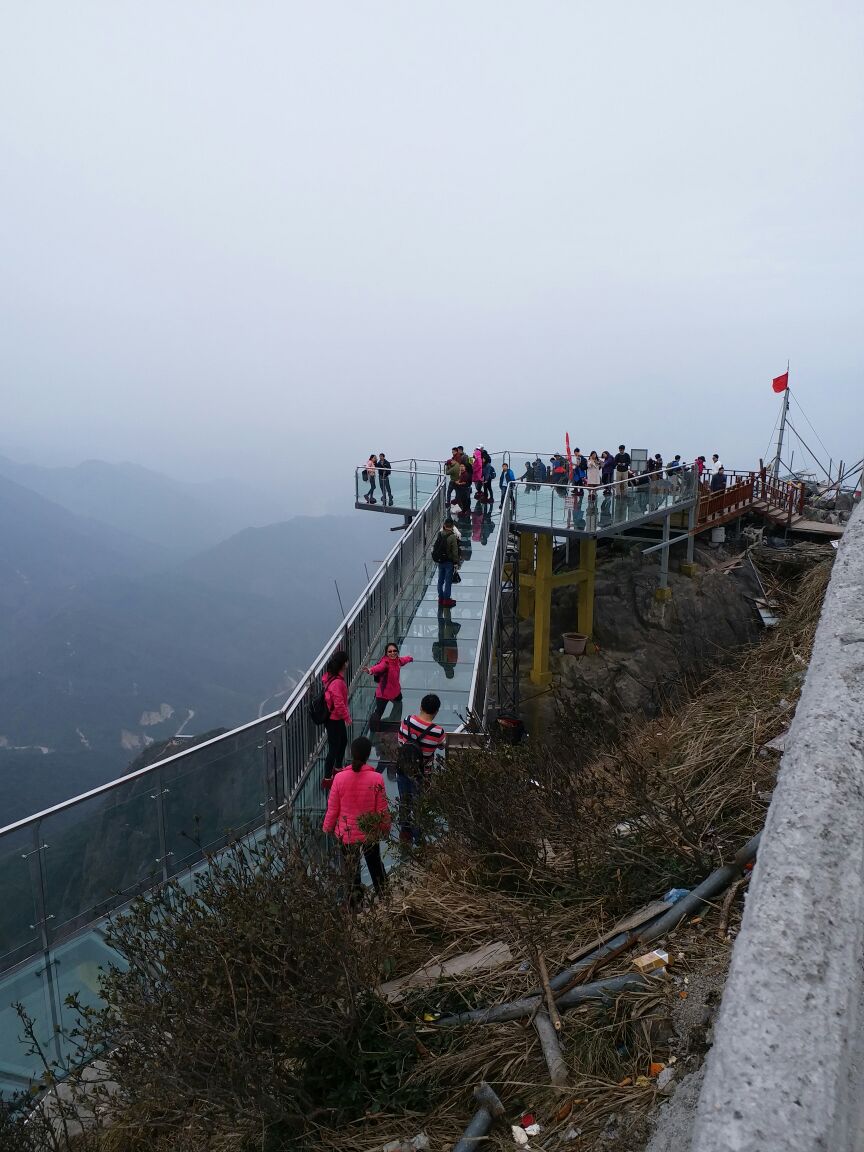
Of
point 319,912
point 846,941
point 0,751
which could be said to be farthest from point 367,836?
point 0,751

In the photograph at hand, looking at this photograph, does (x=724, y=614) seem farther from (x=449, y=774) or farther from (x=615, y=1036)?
(x=615, y=1036)

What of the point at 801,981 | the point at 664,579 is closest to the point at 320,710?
the point at 801,981

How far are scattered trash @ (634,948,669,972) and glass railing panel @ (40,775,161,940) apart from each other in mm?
3133

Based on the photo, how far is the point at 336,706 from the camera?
25.6ft

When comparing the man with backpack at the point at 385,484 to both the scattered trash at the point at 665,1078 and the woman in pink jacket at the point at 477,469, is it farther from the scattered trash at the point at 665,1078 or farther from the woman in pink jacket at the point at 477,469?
the scattered trash at the point at 665,1078

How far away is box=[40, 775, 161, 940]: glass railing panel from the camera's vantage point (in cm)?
535

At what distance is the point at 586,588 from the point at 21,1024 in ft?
87.4

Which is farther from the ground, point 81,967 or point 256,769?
point 256,769

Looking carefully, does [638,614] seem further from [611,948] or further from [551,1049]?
[551,1049]

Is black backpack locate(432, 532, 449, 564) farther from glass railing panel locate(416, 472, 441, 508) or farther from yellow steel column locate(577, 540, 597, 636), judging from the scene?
yellow steel column locate(577, 540, 597, 636)

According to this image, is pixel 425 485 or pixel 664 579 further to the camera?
pixel 664 579

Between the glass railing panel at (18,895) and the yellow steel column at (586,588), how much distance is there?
26.0 metres

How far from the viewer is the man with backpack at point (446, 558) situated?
12734 millimetres

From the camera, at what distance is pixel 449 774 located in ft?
19.8
